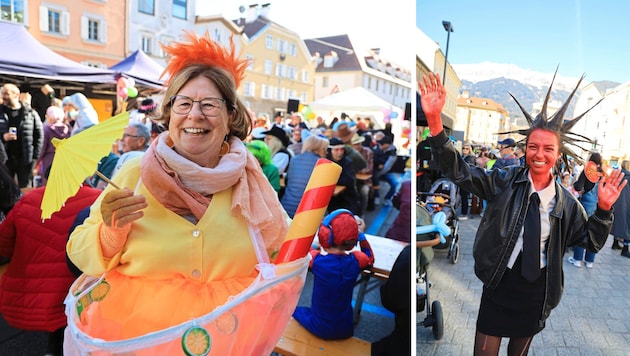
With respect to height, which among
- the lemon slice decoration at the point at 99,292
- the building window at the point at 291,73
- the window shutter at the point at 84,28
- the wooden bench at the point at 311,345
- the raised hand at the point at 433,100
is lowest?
the wooden bench at the point at 311,345

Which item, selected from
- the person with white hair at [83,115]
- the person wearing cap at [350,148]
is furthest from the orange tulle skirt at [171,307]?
the person wearing cap at [350,148]

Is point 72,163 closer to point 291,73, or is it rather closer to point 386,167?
point 386,167

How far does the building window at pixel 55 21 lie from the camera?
920 cm

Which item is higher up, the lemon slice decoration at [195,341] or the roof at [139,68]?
the roof at [139,68]

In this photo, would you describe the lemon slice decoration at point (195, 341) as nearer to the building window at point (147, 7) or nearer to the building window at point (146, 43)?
the building window at point (147, 7)

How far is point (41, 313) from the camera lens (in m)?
2.20

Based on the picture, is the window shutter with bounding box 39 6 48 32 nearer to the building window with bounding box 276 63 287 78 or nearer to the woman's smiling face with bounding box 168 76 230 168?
the woman's smiling face with bounding box 168 76 230 168

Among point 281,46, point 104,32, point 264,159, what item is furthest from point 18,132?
point 281,46

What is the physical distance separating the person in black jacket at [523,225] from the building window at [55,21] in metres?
10.0

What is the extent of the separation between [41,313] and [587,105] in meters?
2.58

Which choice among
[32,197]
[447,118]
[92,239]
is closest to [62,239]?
[32,197]

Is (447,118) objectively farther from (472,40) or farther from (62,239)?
(62,239)

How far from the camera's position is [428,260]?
5.10ft

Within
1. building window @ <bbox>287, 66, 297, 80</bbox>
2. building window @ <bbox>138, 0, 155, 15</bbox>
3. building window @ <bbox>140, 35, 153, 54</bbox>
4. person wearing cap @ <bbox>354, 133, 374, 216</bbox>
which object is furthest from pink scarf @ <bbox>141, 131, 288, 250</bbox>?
building window @ <bbox>287, 66, 297, 80</bbox>
